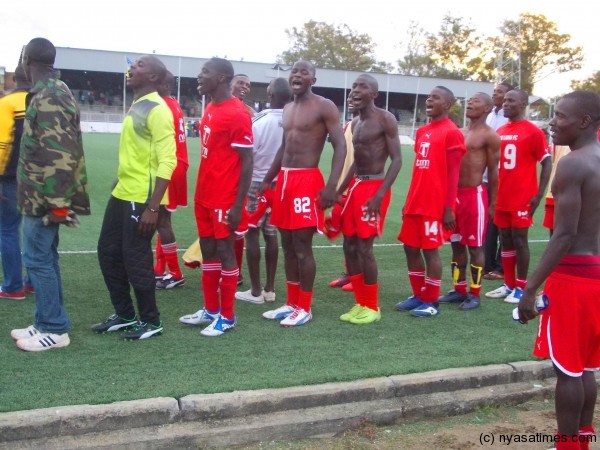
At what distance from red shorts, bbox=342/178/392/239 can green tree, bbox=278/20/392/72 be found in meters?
73.3

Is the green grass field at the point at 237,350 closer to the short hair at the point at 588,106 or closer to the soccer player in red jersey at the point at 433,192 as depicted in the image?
the soccer player in red jersey at the point at 433,192

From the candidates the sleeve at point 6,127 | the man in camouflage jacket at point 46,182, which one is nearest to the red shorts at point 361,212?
the man in camouflage jacket at point 46,182

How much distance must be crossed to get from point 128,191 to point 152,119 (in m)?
0.56

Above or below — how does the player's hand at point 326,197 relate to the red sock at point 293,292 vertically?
above

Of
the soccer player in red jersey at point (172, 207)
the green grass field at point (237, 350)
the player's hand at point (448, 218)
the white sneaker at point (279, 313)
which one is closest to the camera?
the green grass field at point (237, 350)

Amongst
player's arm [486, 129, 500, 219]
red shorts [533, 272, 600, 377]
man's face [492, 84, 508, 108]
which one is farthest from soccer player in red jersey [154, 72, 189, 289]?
red shorts [533, 272, 600, 377]

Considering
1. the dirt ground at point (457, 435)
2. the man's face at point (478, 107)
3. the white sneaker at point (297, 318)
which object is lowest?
the dirt ground at point (457, 435)

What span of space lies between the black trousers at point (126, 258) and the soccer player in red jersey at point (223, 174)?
1.74 ft

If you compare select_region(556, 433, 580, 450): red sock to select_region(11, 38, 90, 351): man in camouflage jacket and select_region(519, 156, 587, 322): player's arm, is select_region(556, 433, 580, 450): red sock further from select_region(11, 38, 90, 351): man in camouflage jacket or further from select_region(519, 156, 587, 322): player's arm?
select_region(11, 38, 90, 351): man in camouflage jacket

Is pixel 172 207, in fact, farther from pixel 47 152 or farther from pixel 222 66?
pixel 47 152

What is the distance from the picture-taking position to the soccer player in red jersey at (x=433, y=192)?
5.95 metres

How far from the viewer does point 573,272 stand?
3416 millimetres

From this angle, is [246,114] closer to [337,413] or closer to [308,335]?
[308,335]

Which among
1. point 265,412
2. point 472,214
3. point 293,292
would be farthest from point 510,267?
point 265,412
